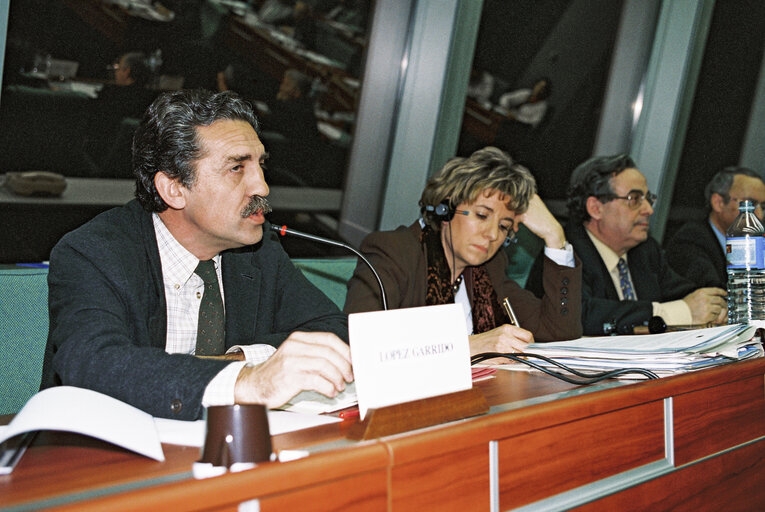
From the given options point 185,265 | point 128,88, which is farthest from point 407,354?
point 128,88

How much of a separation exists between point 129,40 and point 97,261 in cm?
135

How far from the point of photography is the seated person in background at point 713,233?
3.44m

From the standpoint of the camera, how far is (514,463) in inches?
38.7

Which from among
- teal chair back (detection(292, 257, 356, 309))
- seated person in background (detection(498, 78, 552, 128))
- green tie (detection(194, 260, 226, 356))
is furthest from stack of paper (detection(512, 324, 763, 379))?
seated person in background (detection(498, 78, 552, 128))

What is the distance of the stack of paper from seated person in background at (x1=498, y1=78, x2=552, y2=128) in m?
2.17

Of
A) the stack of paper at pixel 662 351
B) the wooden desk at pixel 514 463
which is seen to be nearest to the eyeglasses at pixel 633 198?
the stack of paper at pixel 662 351

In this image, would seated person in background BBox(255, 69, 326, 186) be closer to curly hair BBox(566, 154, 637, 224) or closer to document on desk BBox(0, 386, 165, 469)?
curly hair BBox(566, 154, 637, 224)

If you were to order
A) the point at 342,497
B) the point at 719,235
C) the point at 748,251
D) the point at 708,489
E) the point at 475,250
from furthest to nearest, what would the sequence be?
the point at 719,235
the point at 475,250
the point at 748,251
the point at 708,489
the point at 342,497

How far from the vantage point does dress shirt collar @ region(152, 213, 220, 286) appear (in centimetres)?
160

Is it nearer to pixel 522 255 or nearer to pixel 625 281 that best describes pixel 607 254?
pixel 625 281

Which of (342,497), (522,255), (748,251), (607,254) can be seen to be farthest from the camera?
(522,255)

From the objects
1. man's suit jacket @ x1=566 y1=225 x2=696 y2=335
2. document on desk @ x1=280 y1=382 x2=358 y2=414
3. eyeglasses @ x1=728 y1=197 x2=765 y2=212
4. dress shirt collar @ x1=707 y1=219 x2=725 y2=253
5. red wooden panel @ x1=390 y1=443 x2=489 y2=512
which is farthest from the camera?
eyeglasses @ x1=728 y1=197 x2=765 y2=212

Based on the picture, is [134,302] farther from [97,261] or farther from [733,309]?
[733,309]

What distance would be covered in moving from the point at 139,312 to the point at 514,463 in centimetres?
81
